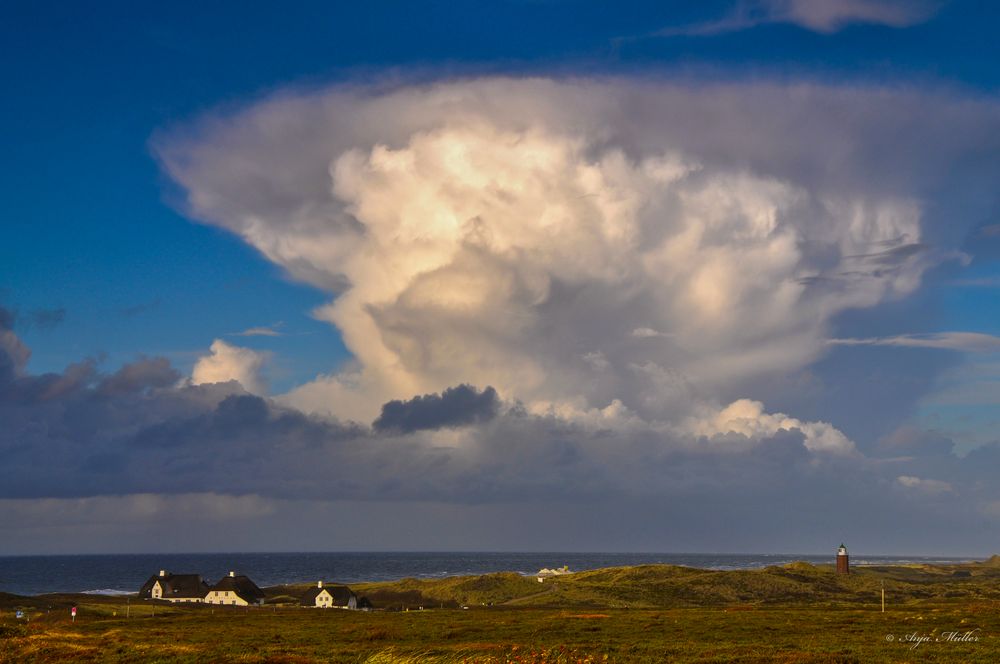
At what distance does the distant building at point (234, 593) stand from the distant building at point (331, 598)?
1187 cm

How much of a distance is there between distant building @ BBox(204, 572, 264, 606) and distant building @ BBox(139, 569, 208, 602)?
3.03 m

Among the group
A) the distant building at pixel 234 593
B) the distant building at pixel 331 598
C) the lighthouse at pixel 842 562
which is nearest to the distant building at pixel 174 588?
the distant building at pixel 234 593

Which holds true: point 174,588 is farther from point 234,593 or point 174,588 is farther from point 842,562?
point 842,562

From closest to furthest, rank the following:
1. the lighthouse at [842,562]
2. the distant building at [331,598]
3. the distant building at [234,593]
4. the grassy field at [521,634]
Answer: the grassy field at [521,634], the distant building at [331,598], the distant building at [234,593], the lighthouse at [842,562]

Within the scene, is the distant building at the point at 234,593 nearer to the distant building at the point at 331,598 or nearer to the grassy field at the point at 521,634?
the grassy field at the point at 521,634

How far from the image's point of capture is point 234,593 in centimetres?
14900

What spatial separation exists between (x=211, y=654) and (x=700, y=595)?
413ft

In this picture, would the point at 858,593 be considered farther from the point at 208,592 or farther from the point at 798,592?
the point at 208,592

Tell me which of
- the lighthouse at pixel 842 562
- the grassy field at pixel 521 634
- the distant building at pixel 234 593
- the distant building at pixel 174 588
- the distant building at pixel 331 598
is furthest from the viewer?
the lighthouse at pixel 842 562

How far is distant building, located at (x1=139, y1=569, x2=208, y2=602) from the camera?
155875 millimetres

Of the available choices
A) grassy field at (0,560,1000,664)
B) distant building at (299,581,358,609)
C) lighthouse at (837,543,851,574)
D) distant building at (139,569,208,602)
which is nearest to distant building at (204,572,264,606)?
distant building at (139,569,208,602)

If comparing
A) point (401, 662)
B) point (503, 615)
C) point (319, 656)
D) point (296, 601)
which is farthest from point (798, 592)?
point (401, 662)

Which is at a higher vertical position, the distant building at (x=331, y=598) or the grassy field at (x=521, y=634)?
the grassy field at (x=521, y=634)

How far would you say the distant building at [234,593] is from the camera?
485 feet
